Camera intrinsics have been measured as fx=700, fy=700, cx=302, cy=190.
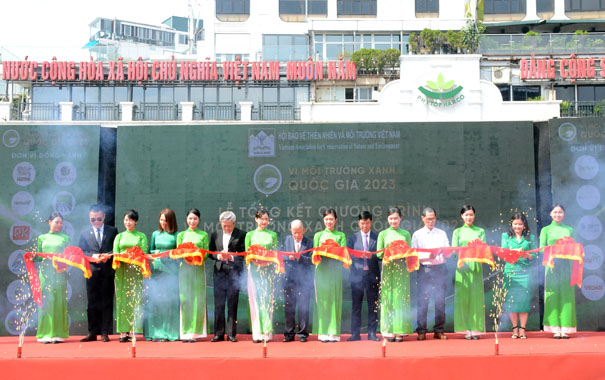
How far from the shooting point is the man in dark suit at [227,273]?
670 centimetres

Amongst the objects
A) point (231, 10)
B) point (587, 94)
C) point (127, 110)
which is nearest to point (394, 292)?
point (127, 110)

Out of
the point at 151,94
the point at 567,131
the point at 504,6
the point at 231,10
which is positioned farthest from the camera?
the point at 231,10

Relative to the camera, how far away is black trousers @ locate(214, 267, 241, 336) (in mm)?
6688

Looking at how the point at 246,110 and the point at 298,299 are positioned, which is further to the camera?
the point at 246,110

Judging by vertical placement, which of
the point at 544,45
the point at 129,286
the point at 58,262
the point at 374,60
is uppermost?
the point at 544,45

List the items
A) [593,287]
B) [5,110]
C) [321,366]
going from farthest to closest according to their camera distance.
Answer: [5,110]
[593,287]
[321,366]

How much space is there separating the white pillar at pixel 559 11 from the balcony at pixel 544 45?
2826mm

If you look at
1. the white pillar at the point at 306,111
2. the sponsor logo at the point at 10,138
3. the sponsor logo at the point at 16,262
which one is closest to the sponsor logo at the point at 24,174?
the sponsor logo at the point at 10,138

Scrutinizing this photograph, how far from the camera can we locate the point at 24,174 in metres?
7.57

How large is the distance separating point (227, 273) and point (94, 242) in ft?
4.47

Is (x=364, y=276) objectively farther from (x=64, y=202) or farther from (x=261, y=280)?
(x=64, y=202)

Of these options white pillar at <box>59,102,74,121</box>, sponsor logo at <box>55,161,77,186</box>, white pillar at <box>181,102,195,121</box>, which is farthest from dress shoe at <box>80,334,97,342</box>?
white pillar at <box>59,102,74,121</box>

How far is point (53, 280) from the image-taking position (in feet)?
22.3

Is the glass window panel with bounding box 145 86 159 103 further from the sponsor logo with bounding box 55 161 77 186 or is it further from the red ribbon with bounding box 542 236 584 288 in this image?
the red ribbon with bounding box 542 236 584 288
